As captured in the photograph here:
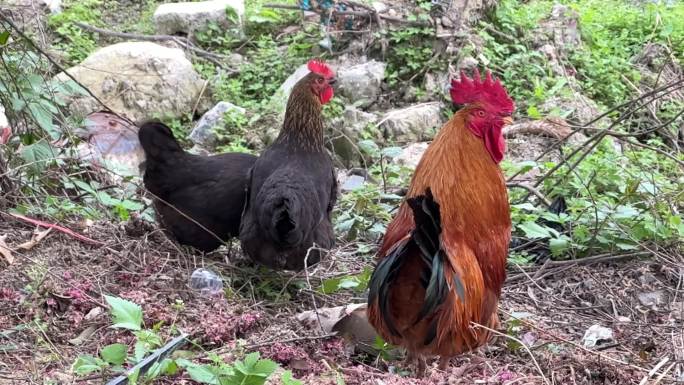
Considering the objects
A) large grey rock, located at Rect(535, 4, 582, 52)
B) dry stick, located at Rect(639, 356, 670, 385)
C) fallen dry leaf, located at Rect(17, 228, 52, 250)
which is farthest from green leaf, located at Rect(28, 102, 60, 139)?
large grey rock, located at Rect(535, 4, 582, 52)

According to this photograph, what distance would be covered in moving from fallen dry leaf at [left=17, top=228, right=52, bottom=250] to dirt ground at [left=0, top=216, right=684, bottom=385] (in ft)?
0.12

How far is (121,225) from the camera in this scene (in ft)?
17.3

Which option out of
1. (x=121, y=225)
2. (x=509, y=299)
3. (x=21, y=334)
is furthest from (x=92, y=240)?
(x=509, y=299)

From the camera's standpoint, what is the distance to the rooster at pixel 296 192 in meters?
4.77

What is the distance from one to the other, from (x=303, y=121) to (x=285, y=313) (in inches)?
53.1

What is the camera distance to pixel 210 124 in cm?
803

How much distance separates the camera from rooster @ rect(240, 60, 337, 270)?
4.77 meters

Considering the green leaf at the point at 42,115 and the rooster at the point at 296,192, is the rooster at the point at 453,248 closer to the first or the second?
the rooster at the point at 296,192

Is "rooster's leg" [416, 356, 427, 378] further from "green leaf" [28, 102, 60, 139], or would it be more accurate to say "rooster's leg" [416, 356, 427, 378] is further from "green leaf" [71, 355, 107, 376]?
"green leaf" [28, 102, 60, 139]

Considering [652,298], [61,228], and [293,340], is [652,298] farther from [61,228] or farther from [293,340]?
[61,228]

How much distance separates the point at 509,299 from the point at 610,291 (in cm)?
64

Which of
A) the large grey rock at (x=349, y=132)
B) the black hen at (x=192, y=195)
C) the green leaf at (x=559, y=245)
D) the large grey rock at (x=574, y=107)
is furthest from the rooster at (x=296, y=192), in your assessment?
the large grey rock at (x=574, y=107)

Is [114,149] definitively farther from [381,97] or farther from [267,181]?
[381,97]

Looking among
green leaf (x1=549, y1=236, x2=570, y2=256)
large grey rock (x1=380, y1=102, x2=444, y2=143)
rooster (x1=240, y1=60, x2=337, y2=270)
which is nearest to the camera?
rooster (x1=240, y1=60, x2=337, y2=270)
